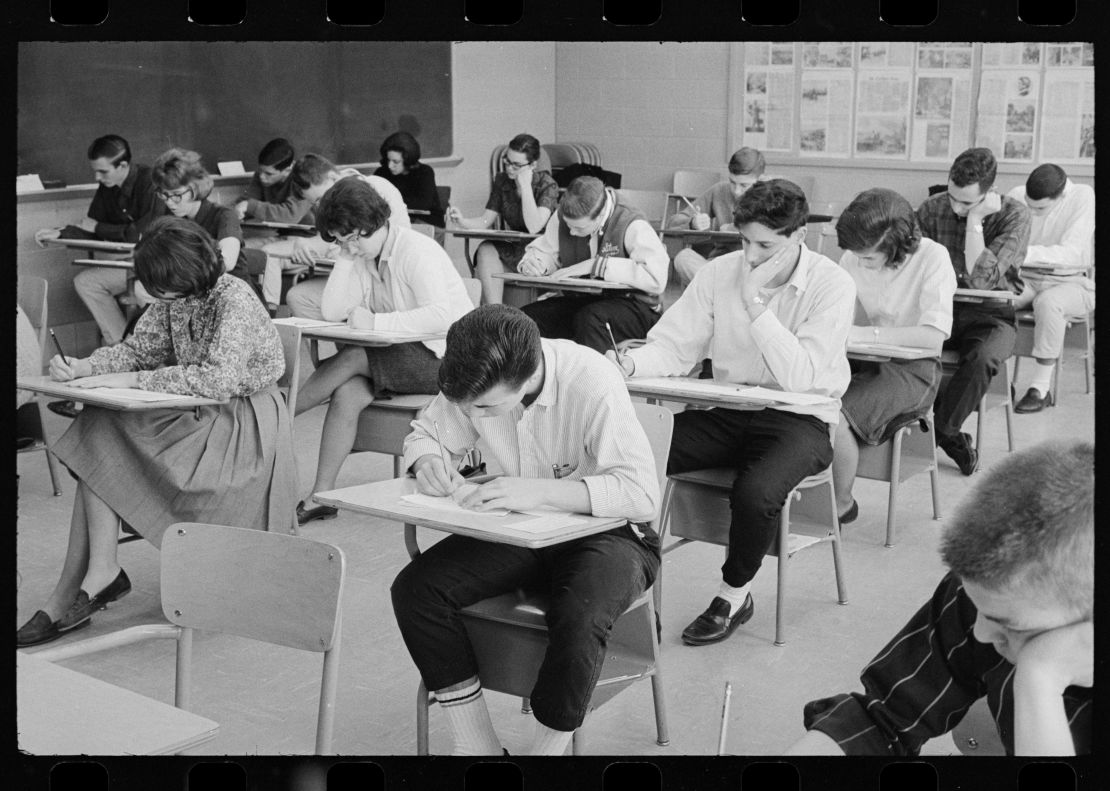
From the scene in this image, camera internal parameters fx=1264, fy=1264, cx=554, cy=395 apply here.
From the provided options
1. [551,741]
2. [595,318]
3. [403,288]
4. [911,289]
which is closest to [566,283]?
[595,318]

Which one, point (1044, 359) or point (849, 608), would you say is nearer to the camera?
point (849, 608)

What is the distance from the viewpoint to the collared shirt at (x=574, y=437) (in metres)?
2.44

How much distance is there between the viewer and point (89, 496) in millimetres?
3336

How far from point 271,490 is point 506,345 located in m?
1.29

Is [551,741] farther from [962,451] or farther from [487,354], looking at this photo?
[962,451]

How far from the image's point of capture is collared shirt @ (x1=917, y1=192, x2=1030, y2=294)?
510cm

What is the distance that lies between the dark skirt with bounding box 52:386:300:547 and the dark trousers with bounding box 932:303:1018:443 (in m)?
2.64

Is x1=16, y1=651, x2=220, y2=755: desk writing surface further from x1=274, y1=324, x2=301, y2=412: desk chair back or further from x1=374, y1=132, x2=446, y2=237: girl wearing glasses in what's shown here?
x1=374, y1=132, x2=446, y2=237: girl wearing glasses

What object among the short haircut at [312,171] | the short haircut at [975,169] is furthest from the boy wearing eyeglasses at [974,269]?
the short haircut at [312,171]
